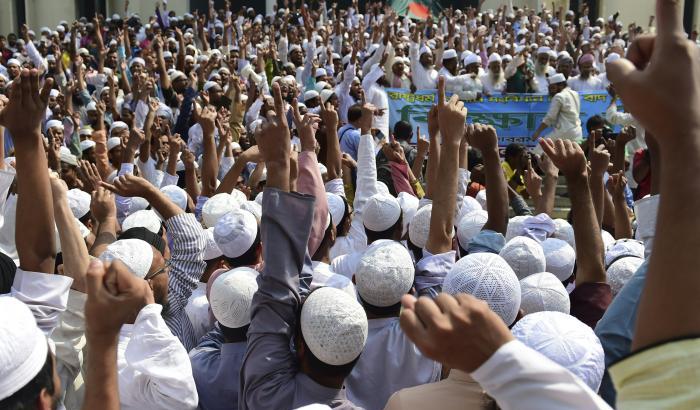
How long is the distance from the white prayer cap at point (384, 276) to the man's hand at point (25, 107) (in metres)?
1.27

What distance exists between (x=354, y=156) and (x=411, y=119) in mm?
3462

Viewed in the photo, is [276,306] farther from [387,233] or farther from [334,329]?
[387,233]

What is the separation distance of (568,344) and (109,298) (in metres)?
1.17

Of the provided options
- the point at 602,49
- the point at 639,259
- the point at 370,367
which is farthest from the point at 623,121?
the point at 370,367

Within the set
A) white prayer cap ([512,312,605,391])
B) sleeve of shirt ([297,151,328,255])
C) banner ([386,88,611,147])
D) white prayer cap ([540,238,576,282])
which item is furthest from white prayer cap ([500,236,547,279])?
banner ([386,88,611,147])

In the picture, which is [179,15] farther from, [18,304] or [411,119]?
[18,304]

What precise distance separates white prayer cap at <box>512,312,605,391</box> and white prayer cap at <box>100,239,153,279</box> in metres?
1.49

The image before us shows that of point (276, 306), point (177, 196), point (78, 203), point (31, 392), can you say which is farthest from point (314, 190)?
point (31, 392)

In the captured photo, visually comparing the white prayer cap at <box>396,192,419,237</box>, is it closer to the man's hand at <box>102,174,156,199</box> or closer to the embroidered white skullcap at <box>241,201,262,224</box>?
the embroidered white skullcap at <box>241,201,262,224</box>

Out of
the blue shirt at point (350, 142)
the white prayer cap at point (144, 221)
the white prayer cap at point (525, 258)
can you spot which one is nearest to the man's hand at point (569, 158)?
the white prayer cap at point (525, 258)

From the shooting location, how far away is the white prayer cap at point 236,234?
351 cm

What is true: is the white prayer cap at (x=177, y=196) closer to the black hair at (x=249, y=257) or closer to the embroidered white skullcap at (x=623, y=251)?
the black hair at (x=249, y=257)

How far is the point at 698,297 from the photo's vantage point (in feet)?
4.47

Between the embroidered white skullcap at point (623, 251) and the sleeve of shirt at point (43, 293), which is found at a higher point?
the sleeve of shirt at point (43, 293)
